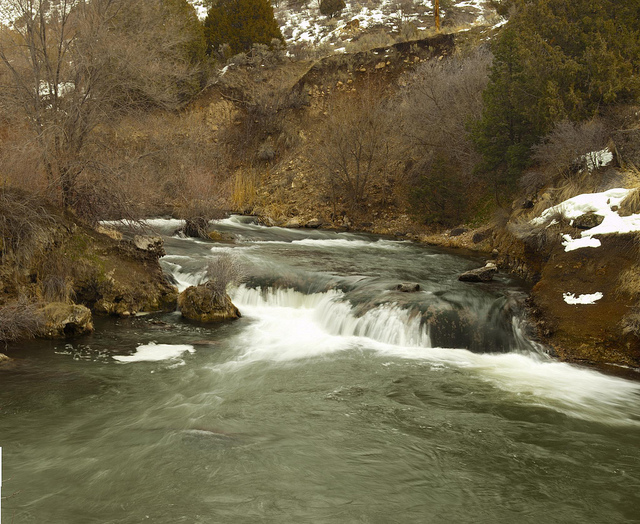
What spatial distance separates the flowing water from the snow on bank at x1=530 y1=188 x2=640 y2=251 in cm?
→ 190

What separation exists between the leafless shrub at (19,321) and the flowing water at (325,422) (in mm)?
291

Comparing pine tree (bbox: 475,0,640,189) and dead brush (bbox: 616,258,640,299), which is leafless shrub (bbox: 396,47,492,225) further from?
dead brush (bbox: 616,258,640,299)

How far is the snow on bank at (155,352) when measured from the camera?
9477mm

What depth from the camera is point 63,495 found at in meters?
5.21

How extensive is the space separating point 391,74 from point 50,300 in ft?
95.7

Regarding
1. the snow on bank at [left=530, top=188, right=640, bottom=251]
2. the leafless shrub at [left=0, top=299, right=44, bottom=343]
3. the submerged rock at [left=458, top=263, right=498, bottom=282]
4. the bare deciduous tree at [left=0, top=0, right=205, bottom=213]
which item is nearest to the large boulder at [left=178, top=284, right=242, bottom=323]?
the leafless shrub at [left=0, top=299, right=44, bottom=343]

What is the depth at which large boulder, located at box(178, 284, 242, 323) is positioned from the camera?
Result: 12031 mm

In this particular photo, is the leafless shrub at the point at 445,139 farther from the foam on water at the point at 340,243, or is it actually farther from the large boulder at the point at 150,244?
the large boulder at the point at 150,244

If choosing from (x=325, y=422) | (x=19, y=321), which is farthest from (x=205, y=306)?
(x=325, y=422)

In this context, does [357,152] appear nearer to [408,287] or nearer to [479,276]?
[479,276]

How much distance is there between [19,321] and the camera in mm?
9680

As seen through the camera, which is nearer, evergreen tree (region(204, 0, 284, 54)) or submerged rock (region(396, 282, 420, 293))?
submerged rock (region(396, 282, 420, 293))

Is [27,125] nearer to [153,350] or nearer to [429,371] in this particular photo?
[153,350]

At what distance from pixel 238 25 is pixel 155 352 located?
36407 millimetres
